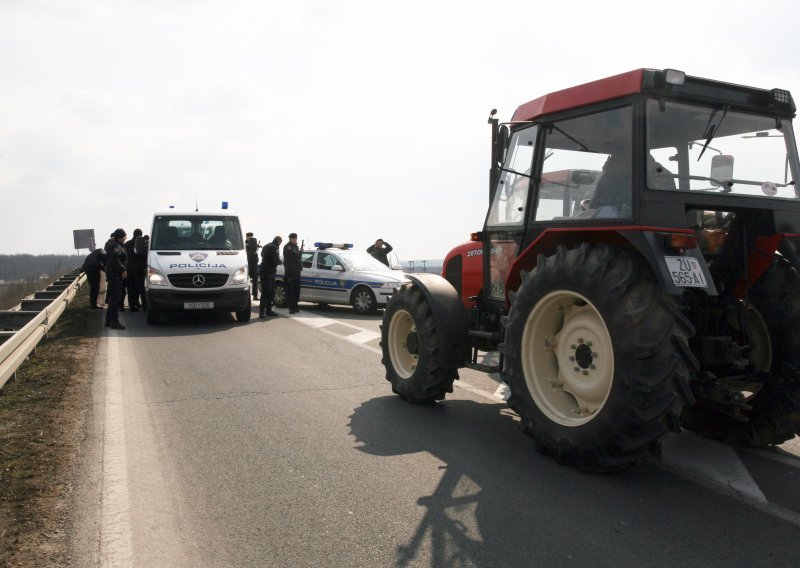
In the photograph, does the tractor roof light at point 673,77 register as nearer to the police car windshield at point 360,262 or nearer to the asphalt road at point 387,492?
the asphalt road at point 387,492

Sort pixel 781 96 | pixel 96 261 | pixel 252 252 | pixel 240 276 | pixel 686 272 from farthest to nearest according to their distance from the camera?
pixel 252 252
pixel 96 261
pixel 240 276
pixel 781 96
pixel 686 272

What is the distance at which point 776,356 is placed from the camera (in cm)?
475

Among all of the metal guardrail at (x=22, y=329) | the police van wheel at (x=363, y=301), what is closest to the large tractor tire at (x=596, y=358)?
the metal guardrail at (x=22, y=329)

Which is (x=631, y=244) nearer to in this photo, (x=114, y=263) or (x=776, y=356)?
(x=776, y=356)

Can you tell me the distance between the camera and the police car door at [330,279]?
52.5 ft

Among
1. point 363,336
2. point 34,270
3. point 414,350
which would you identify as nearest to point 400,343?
point 414,350

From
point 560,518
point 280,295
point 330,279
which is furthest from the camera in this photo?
point 280,295

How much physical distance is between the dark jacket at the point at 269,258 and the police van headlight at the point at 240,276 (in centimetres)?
115

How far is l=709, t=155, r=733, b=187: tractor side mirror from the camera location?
15.6 ft

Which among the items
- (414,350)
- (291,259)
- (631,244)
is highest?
(631,244)

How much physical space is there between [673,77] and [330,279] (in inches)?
490

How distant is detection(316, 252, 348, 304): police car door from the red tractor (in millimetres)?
10759

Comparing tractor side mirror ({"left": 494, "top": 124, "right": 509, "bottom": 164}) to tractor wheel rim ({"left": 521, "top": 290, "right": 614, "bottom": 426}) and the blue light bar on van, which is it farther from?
the blue light bar on van

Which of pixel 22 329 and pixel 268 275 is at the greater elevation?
pixel 268 275
